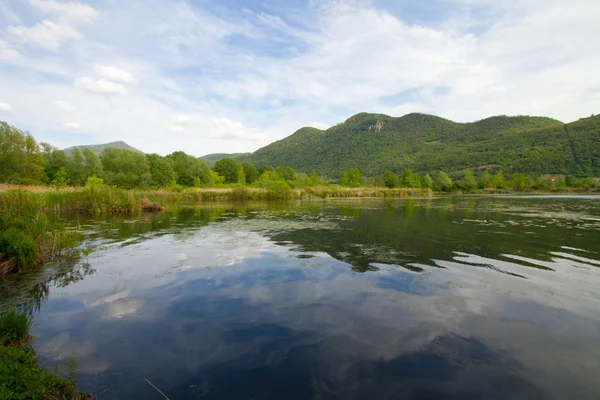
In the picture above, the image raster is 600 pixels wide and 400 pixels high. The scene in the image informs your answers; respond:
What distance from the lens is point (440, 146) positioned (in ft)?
453

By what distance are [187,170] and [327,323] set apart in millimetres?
89697

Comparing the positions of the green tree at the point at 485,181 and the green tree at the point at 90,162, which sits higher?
the green tree at the point at 90,162

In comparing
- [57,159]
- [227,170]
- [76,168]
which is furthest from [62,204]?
[227,170]

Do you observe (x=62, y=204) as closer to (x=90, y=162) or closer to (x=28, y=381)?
(x=28, y=381)

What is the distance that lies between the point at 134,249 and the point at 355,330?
10.2m

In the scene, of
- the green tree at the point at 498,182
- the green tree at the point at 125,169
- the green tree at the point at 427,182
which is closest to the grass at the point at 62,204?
the green tree at the point at 427,182

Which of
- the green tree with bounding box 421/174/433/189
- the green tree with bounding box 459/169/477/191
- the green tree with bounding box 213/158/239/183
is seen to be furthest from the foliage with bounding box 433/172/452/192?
the green tree with bounding box 213/158/239/183

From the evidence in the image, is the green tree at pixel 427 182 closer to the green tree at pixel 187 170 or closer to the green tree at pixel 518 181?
the green tree at pixel 518 181

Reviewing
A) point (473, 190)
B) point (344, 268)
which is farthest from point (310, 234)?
point (473, 190)

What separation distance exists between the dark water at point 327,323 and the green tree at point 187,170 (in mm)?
81537

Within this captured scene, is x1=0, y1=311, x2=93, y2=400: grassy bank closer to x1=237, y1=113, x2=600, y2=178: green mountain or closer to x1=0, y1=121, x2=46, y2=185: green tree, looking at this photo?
x1=0, y1=121, x2=46, y2=185: green tree

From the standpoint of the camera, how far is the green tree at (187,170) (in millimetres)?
89188

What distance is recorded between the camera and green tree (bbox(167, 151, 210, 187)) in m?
89.2

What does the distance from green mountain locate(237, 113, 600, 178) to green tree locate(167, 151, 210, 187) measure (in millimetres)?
57727
